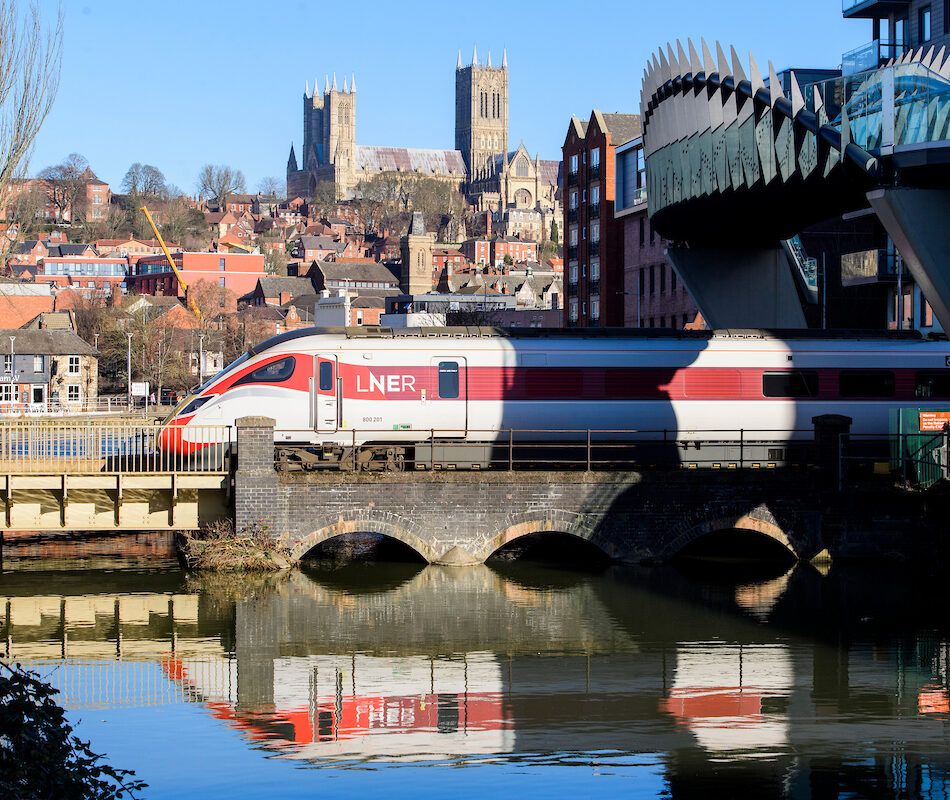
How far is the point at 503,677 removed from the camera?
2041 cm

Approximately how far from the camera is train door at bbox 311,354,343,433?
3019 centimetres

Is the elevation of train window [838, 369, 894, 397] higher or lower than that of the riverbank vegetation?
higher

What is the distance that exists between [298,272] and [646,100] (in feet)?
430

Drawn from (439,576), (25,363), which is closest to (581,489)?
(439,576)

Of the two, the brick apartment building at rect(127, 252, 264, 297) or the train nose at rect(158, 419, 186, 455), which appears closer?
the train nose at rect(158, 419, 186, 455)

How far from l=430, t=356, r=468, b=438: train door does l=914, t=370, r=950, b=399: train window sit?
10.8 metres

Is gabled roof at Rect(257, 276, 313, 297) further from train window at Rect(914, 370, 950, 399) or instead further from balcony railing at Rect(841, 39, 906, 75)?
train window at Rect(914, 370, 950, 399)

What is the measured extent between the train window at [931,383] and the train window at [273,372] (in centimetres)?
1467

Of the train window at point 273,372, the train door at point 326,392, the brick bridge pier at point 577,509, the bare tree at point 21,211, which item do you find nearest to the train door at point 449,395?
the train door at point 326,392

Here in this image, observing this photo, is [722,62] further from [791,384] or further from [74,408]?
[74,408]

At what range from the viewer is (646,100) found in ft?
138

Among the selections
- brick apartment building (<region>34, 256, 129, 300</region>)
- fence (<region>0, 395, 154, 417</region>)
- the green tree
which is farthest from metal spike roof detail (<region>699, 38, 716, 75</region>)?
brick apartment building (<region>34, 256, 129, 300</region>)

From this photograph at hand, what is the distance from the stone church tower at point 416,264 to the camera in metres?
168

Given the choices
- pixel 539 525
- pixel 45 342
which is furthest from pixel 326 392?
pixel 45 342
